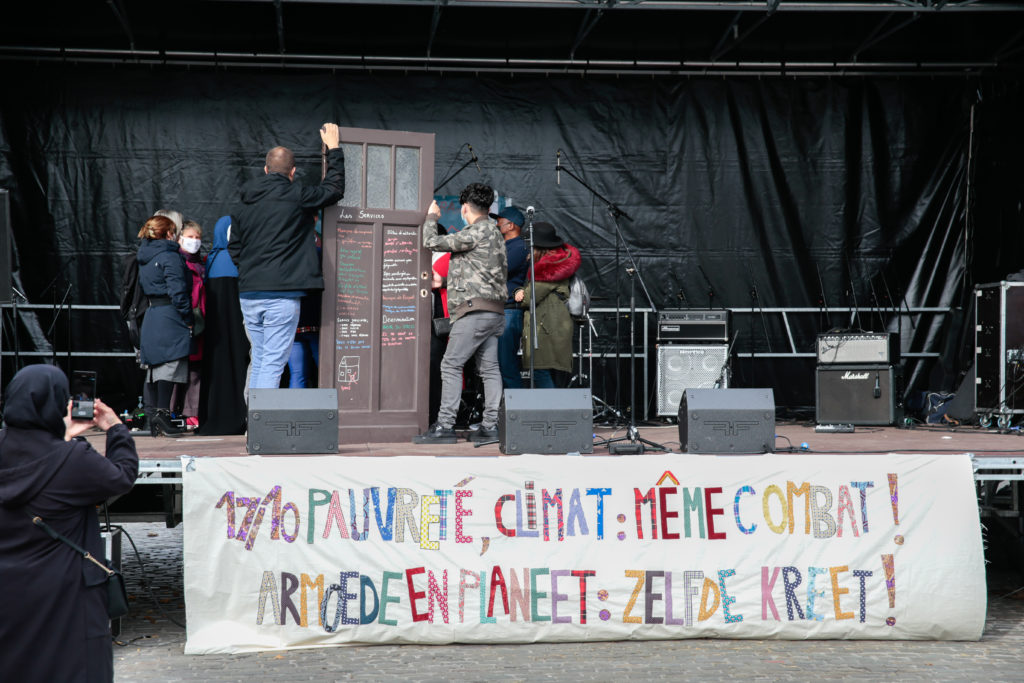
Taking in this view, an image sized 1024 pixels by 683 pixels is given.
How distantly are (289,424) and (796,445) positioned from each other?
3.15 meters

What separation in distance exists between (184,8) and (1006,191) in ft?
23.7

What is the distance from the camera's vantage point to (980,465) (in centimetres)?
513

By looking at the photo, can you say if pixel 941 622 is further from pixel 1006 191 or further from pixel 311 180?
pixel 311 180

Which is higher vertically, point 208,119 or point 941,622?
point 208,119

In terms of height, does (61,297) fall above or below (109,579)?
above

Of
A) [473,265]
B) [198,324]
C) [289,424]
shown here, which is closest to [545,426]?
[473,265]

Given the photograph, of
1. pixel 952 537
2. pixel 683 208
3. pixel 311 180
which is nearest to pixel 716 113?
pixel 683 208

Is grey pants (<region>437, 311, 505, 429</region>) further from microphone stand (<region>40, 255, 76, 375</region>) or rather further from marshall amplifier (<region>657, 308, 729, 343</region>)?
microphone stand (<region>40, 255, 76, 375</region>)

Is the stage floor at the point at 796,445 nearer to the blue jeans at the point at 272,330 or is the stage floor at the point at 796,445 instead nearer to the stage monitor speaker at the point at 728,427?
the stage monitor speaker at the point at 728,427

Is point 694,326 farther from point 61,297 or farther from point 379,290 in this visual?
point 61,297

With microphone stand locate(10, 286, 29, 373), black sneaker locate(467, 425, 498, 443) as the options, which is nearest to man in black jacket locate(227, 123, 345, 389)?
black sneaker locate(467, 425, 498, 443)

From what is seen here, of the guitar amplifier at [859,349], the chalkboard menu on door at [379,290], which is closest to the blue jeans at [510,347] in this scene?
the chalkboard menu on door at [379,290]

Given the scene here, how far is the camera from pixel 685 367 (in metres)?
8.74

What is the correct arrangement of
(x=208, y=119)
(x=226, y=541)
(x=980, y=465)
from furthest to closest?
1. (x=208, y=119)
2. (x=980, y=465)
3. (x=226, y=541)
